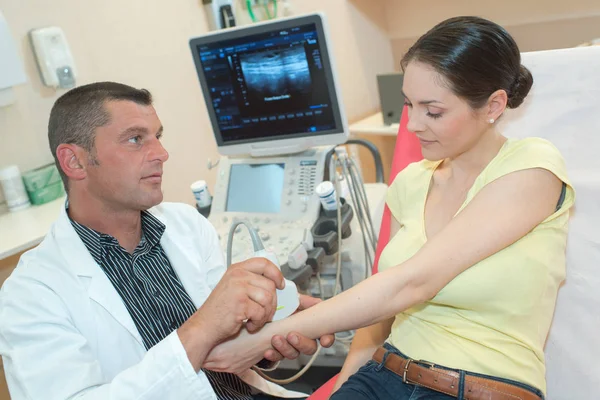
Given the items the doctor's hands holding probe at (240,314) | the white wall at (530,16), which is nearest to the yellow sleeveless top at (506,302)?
the doctor's hands holding probe at (240,314)

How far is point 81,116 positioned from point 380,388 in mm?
905

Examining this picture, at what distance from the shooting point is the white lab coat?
1.13 meters

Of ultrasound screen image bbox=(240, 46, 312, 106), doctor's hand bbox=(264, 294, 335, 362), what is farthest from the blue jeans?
ultrasound screen image bbox=(240, 46, 312, 106)

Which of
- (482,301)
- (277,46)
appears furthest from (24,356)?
(277,46)

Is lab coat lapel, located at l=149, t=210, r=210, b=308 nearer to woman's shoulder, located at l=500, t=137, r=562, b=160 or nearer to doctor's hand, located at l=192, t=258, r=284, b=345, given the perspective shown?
doctor's hand, located at l=192, t=258, r=284, b=345

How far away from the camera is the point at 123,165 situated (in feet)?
4.48

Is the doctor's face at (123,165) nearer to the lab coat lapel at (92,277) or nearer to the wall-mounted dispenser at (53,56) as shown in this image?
the lab coat lapel at (92,277)

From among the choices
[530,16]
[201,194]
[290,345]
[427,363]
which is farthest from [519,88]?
[530,16]

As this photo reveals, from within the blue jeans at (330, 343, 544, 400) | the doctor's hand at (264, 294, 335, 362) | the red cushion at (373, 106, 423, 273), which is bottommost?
the blue jeans at (330, 343, 544, 400)

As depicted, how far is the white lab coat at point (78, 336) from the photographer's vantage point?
113 cm

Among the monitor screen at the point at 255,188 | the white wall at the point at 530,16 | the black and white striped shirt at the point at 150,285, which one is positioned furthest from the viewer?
the white wall at the point at 530,16

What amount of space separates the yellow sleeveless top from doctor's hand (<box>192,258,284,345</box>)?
339mm

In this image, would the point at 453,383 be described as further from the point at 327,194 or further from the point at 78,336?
the point at 327,194

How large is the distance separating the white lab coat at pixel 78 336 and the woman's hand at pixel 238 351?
0.12 metres
